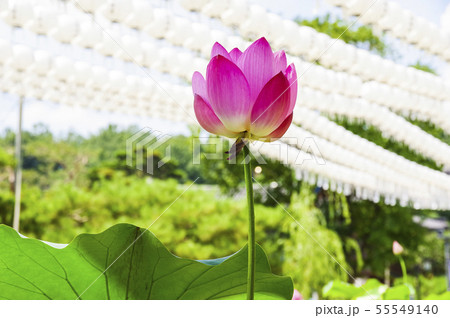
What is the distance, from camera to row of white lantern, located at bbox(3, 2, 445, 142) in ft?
3.83

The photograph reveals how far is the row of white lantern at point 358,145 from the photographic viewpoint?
5.46 feet

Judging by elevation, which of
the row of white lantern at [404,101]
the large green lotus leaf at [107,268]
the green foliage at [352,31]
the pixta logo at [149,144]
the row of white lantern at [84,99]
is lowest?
the large green lotus leaf at [107,268]

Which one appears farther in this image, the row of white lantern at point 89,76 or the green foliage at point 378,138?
the green foliage at point 378,138

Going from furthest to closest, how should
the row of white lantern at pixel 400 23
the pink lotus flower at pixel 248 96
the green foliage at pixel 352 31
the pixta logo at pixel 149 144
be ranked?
the green foliage at pixel 352 31
the row of white lantern at pixel 400 23
the pixta logo at pixel 149 144
the pink lotus flower at pixel 248 96

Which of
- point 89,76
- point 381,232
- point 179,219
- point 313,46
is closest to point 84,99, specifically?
point 89,76

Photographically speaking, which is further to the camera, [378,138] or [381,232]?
[381,232]

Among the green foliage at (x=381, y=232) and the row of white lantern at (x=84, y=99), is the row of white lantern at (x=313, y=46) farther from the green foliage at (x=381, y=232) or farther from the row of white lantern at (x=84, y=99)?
the green foliage at (x=381, y=232)

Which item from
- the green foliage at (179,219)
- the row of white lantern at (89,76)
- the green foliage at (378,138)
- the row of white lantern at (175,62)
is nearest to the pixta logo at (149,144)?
the row of white lantern at (175,62)

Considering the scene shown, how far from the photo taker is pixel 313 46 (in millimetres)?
1167

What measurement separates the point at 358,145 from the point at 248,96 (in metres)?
1.80

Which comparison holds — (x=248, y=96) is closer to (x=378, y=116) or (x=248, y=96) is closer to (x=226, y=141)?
(x=378, y=116)

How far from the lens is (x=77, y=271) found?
0.19 metres
